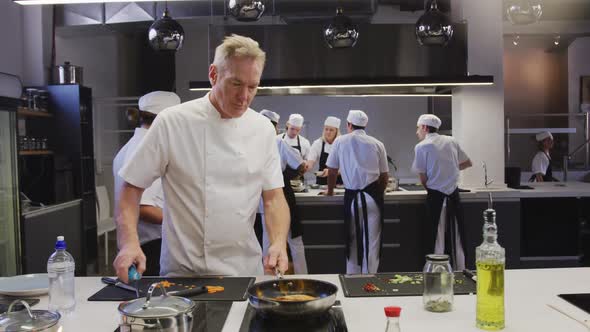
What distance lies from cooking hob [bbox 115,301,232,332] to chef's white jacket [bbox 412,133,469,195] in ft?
12.2

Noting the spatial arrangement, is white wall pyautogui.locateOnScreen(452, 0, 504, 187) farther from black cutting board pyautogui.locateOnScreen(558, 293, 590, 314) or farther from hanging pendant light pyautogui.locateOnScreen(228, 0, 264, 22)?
black cutting board pyautogui.locateOnScreen(558, 293, 590, 314)

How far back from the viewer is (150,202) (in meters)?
2.86

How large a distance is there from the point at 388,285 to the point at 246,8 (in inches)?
76.2

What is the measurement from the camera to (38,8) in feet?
20.6

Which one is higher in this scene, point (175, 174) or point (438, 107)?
point (438, 107)

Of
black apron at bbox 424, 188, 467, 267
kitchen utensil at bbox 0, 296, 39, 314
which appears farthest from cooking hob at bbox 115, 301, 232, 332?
black apron at bbox 424, 188, 467, 267

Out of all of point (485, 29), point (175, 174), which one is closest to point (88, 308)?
point (175, 174)

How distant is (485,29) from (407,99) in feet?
9.43

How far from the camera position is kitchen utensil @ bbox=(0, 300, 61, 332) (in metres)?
1.24

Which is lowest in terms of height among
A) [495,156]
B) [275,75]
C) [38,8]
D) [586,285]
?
[586,285]

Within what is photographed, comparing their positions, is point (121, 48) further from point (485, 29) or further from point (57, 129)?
point (485, 29)

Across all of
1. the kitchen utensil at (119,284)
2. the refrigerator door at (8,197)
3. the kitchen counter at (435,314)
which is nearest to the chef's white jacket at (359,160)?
the refrigerator door at (8,197)

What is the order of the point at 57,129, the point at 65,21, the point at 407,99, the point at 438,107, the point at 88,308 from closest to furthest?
the point at 88,308, the point at 57,129, the point at 65,21, the point at 438,107, the point at 407,99

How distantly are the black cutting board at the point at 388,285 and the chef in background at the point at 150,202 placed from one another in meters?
1.17
